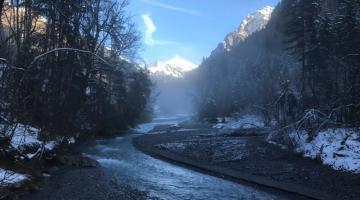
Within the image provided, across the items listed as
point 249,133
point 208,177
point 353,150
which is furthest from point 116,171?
point 249,133

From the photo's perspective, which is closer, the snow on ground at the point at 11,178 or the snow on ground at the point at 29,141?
the snow on ground at the point at 11,178

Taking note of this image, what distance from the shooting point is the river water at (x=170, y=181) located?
1983 centimetres

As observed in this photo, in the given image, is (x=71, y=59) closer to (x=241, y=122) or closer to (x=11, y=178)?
(x=11, y=178)

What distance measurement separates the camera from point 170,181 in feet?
75.7

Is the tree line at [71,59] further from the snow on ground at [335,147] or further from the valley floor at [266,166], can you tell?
the snow on ground at [335,147]

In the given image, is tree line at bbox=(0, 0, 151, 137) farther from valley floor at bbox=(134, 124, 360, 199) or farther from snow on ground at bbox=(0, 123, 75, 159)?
valley floor at bbox=(134, 124, 360, 199)

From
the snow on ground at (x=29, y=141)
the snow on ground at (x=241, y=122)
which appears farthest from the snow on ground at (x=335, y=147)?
the snow on ground at (x=241, y=122)

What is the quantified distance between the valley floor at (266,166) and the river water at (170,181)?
160 cm

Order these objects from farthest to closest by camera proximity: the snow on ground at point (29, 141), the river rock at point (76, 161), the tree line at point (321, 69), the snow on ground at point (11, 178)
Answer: the tree line at point (321, 69)
the river rock at point (76, 161)
the snow on ground at point (29, 141)
the snow on ground at point (11, 178)

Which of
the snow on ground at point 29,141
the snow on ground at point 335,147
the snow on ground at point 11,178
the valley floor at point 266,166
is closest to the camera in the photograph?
the snow on ground at point 11,178

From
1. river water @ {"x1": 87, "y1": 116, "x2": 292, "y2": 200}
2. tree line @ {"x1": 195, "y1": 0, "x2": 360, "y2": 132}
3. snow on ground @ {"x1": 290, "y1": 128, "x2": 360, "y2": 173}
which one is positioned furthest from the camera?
tree line @ {"x1": 195, "y1": 0, "x2": 360, "y2": 132}

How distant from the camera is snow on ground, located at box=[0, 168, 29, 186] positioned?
16.4 meters

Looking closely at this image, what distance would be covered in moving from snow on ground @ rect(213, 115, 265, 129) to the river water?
131ft

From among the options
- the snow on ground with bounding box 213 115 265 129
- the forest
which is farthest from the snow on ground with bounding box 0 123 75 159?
the snow on ground with bounding box 213 115 265 129
